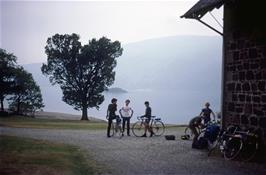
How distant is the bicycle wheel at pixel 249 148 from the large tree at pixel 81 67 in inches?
1811

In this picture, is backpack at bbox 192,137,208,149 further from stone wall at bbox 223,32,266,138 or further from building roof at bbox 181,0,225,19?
building roof at bbox 181,0,225,19

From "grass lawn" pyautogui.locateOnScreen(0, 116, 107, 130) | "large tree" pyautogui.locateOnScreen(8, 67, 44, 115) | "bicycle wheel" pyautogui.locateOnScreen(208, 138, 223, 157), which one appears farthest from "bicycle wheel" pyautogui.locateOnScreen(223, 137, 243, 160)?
"large tree" pyautogui.locateOnScreen(8, 67, 44, 115)

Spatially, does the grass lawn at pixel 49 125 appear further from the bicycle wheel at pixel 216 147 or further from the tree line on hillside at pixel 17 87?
the bicycle wheel at pixel 216 147

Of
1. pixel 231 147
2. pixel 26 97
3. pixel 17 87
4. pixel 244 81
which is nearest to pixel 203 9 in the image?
pixel 244 81

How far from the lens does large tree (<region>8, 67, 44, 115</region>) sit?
219 ft

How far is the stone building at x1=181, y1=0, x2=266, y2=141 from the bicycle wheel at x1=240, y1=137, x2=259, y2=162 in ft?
1.21

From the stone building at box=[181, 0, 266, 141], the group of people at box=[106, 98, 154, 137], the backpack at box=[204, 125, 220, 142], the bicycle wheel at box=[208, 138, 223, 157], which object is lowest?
the bicycle wheel at box=[208, 138, 223, 157]

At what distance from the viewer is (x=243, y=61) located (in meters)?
14.1

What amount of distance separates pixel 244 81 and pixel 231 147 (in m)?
2.40

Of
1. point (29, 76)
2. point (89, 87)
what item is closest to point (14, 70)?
point (29, 76)

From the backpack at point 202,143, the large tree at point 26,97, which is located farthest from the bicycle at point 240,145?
the large tree at point 26,97

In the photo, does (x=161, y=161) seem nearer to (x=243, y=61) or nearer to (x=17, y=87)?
(x=243, y=61)

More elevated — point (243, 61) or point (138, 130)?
point (243, 61)

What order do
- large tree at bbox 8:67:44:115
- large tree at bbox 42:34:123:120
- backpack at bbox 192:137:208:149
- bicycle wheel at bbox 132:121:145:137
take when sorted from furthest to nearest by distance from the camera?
1. large tree at bbox 8:67:44:115
2. large tree at bbox 42:34:123:120
3. bicycle wheel at bbox 132:121:145:137
4. backpack at bbox 192:137:208:149
